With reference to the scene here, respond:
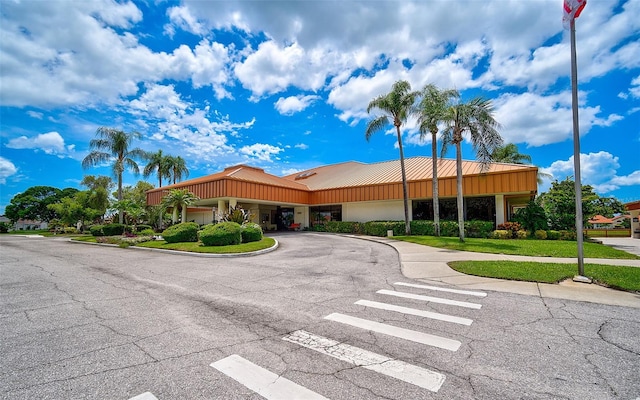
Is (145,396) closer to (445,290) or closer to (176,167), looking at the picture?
(445,290)

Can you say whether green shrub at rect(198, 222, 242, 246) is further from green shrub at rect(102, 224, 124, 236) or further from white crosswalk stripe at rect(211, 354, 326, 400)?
green shrub at rect(102, 224, 124, 236)

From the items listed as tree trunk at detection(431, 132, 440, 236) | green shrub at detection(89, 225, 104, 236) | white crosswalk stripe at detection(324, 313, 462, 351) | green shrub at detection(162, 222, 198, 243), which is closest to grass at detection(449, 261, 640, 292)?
white crosswalk stripe at detection(324, 313, 462, 351)

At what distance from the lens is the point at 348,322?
5121 mm

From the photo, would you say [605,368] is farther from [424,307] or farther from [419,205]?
[419,205]

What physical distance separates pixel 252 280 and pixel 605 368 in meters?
7.75

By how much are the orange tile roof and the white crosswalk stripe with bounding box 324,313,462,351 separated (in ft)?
65.3

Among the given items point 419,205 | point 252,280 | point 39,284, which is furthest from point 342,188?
point 39,284

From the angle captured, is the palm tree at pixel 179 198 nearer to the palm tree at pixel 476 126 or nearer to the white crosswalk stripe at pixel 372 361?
the palm tree at pixel 476 126

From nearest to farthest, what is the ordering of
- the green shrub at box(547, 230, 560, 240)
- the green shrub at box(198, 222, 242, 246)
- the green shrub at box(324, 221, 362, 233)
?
the green shrub at box(198, 222, 242, 246) < the green shrub at box(547, 230, 560, 240) < the green shrub at box(324, 221, 362, 233)

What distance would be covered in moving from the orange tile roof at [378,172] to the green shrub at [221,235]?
1511 centimetres

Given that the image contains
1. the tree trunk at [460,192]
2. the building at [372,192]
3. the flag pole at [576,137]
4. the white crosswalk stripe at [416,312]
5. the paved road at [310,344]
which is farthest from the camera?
the building at [372,192]

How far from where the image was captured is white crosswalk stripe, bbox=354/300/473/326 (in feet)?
17.0

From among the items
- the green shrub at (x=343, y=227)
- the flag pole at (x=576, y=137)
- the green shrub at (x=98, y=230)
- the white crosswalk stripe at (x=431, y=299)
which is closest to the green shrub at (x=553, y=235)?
the flag pole at (x=576, y=137)

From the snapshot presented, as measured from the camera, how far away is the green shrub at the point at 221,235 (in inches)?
668
